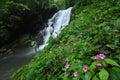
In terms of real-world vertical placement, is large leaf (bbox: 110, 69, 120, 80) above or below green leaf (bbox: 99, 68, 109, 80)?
below

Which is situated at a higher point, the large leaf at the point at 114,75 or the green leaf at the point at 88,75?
the green leaf at the point at 88,75

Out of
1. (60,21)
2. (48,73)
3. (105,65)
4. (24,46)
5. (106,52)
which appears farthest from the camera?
(60,21)

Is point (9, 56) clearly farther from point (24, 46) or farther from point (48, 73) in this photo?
point (48, 73)

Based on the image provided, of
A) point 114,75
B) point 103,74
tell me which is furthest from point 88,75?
point 114,75

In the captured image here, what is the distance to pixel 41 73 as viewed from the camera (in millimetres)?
2533

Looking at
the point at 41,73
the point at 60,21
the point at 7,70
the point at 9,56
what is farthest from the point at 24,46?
the point at 41,73

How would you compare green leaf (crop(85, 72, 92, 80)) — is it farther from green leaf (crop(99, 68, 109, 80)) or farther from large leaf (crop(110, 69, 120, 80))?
large leaf (crop(110, 69, 120, 80))

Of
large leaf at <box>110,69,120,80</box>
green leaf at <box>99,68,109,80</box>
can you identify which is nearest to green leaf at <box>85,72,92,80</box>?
green leaf at <box>99,68,109,80</box>

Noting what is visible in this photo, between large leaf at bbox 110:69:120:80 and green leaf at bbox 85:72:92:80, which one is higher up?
green leaf at bbox 85:72:92:80

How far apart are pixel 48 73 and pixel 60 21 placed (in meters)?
12.7

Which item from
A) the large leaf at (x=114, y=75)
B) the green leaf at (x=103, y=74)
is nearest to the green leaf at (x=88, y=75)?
the green leaf at (x=103, y=74)

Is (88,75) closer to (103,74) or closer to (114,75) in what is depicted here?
(103,74)

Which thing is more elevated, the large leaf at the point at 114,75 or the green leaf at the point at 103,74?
the green leaf at the point at 103,74

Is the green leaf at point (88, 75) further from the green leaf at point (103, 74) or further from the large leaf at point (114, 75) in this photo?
the large leaf at point (114, 75)
